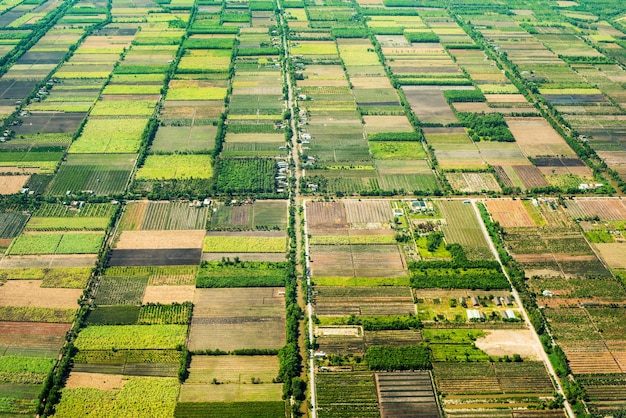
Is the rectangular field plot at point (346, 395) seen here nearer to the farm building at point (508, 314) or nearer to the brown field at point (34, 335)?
the farm building at point (508, 314)

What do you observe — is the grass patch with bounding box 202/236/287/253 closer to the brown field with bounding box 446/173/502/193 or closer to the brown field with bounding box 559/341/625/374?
the brown field with bounding box 446/173/502/193

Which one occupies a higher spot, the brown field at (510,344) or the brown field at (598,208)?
the brown field at (598,208)

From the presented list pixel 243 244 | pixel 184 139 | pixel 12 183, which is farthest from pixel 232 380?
pixel 12 183

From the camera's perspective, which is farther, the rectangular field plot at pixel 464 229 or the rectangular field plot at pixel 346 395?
the rectangular field plot at pixel 464 229

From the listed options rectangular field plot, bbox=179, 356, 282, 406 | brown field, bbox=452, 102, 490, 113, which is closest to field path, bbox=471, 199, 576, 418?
rectangular field plot, bbox=179, 356, 282, 406

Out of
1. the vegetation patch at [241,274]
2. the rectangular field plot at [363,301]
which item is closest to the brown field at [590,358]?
the rectangular field plot at [363,301]

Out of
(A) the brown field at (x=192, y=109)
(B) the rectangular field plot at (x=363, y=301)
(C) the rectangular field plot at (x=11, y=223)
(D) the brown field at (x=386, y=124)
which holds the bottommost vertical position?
(B) the rectangular field plot at (x=363, y=301)

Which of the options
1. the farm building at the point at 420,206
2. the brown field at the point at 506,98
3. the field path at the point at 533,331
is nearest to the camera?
the field path at the point at 533,331
